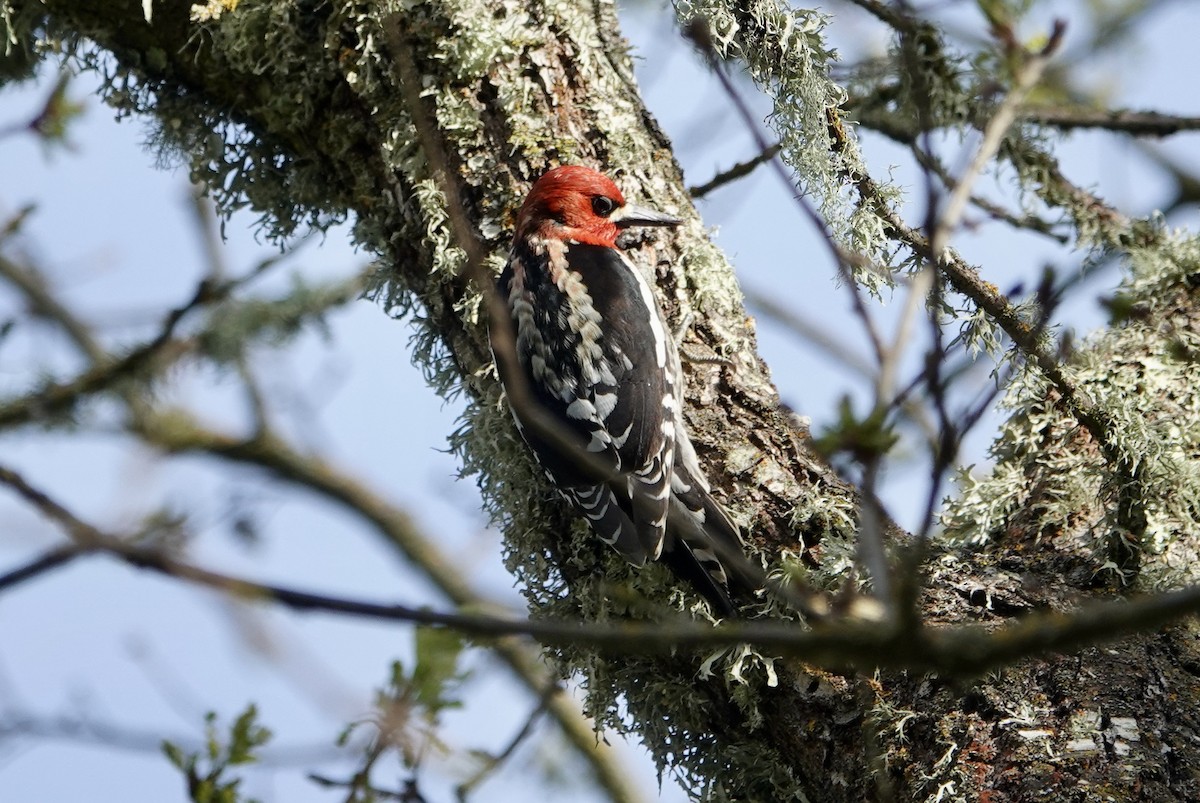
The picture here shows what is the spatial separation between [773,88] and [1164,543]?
1.51 m

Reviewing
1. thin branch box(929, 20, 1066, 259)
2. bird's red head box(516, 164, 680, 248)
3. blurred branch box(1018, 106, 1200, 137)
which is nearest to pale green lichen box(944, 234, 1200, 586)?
blurred branch box(1018, 106, 1200, 137)

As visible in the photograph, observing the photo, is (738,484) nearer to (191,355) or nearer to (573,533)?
(573,533)

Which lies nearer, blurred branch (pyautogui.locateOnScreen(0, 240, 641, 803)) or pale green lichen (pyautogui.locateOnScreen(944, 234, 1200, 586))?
pale green lichen (pyautogui.locateOnScreen(944, 234, 1200, 586))

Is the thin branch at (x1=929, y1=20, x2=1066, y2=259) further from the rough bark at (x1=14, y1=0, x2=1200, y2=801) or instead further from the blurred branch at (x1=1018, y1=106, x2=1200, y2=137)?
the blurred branch at (x1=1018, y1=106, x2=1200, y2=137)

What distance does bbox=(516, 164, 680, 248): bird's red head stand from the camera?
Answer: 3238 mm

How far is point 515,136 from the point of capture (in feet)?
10.6

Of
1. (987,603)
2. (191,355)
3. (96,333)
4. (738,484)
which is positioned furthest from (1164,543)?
(96,333)

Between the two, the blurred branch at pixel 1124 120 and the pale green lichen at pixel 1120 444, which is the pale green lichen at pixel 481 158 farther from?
→ the blurred branch at pixel 1124 120

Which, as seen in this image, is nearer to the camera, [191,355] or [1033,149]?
[1033,149]

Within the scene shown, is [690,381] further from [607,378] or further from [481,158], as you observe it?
[481,158]

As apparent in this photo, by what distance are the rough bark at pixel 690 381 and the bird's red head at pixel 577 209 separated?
0.15ft

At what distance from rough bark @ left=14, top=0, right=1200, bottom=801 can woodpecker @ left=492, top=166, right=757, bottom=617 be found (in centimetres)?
7

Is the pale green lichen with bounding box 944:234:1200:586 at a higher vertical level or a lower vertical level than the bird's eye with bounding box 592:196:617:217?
lower

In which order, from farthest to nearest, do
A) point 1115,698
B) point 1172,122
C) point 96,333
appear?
point 96,333, point 1172,122, point 1115,698
